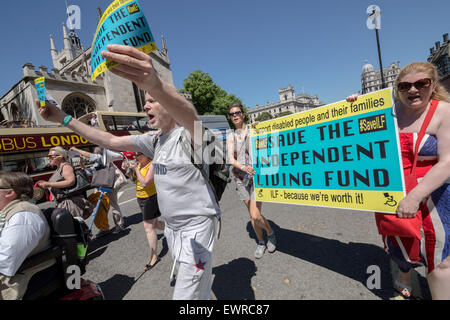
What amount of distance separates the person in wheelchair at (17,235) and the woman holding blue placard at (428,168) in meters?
2.97

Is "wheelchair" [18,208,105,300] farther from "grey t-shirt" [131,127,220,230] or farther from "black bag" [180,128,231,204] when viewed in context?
"black bag" [180,128,231,204]

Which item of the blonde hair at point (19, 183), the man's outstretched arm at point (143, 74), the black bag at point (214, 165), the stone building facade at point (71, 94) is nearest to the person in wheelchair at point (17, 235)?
the blonde hair at point (19, 183)

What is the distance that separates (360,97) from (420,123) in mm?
668

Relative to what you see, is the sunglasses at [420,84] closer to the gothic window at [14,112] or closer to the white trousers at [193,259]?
the white trousers at [193,259]

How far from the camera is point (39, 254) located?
72.2 inches

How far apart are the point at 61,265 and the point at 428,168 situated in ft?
10.9

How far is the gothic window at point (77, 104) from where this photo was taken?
845 inches

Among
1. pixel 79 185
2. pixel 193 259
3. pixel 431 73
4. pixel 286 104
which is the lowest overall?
pixel 193 259

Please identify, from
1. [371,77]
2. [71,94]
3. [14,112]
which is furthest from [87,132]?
[371,77]

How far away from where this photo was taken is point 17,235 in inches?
65.6

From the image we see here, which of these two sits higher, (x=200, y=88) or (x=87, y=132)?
(x=200, y=88)

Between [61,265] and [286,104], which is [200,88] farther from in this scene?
[286,104]
